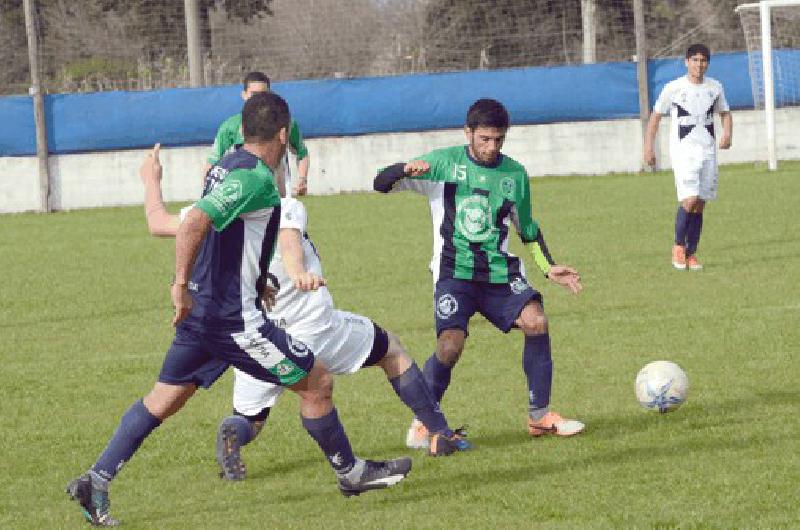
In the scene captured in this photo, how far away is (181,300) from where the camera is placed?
6.05 m

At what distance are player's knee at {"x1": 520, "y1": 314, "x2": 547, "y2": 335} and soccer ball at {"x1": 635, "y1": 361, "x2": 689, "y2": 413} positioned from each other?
27.9 inches

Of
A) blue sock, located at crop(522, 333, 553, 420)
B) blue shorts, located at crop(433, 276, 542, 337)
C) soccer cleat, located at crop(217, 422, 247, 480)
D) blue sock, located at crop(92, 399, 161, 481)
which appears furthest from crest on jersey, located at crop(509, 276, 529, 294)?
blue sock, located at crop(92, 399, 161, 481)

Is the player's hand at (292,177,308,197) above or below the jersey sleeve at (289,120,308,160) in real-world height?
below

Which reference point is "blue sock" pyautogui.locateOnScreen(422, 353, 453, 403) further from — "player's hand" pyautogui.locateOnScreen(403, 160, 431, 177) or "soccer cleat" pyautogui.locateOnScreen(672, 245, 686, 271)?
"soccer cleat" pyautogui.locateOnScreen(672, 245, 686, 271)

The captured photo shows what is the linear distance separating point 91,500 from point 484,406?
9.80 ft

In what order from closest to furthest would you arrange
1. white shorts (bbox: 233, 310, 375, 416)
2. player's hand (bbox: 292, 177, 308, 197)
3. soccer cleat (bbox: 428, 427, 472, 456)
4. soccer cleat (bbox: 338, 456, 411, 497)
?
soccer cleat (bbox: 338, 456, 411, 497), white shorts (bbox: 233, 310, 375, 416), soccer cleat (bbox: 428, 427, 472, 456), player's hand (bbox: 292, 177, 308, 197)

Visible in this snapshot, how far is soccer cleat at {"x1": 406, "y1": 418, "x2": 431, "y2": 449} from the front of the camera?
25.6 ft

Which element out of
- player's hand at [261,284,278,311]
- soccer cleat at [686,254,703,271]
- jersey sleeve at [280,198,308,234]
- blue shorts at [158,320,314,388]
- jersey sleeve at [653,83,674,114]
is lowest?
soccer cleat at [686,254,703,271]

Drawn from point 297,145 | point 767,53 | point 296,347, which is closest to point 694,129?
point 297,145

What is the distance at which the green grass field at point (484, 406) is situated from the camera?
6.59 m

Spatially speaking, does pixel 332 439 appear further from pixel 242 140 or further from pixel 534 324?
pixel 242 140

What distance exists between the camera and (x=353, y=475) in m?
6.70

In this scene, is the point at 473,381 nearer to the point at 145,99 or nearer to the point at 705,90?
the point at 705,90

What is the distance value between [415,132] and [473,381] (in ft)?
60.7
